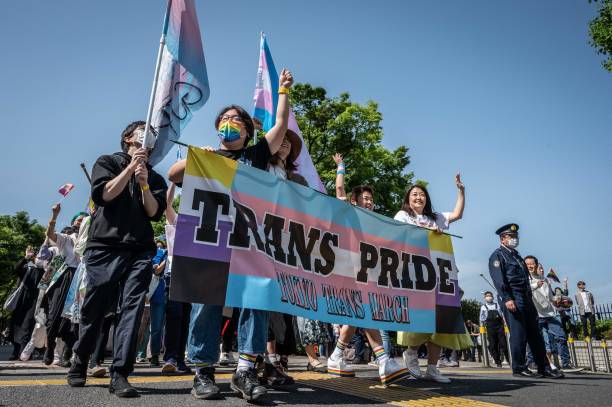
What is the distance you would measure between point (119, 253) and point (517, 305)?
5640 millimetres

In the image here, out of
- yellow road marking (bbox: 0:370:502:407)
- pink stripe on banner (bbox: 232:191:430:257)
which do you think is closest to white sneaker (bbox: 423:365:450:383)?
yellow road marking (bbox: 0:370:502:407)

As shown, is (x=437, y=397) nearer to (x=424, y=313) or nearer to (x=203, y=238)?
(x=424, y=313)

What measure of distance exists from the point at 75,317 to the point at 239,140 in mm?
3699

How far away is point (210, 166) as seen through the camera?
3596 millimetres

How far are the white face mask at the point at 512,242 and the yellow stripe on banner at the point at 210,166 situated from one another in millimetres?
5185

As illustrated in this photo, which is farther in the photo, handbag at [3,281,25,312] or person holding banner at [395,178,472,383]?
handbag at [3,281,25,312]

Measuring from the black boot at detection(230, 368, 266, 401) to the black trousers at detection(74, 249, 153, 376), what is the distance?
90cm

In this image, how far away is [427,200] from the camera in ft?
19.2

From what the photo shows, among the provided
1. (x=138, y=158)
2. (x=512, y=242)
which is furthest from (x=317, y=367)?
(x=138, y=158)

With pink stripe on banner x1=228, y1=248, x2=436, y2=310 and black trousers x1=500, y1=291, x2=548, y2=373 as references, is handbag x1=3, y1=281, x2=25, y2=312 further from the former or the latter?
black trousers x1=500, y1=291, x2=548, y2=373

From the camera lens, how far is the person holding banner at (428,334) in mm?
5109

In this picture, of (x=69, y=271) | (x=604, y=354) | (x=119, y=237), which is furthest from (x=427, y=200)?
(x=604, y=354)

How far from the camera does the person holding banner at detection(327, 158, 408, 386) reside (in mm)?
4199

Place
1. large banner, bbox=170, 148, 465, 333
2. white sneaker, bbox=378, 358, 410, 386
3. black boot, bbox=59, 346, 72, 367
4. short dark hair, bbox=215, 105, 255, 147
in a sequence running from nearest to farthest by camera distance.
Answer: large banner, bbox=170, 148, 465, 333 → short dark hair, bbox=215, 105, 255, 147 → white sneaker, bbox=378, 358, 410, 386 → black boot, bbox=59, 346, 72, 367
